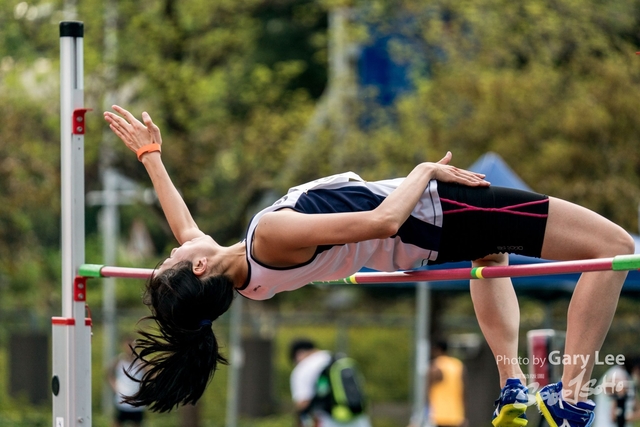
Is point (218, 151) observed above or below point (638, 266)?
above

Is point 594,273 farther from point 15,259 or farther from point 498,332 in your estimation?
point 15,259

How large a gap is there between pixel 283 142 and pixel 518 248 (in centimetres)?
878

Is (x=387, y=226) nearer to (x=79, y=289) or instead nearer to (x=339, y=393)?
(x=79, y=289)

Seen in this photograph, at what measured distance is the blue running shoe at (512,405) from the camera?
404 cm

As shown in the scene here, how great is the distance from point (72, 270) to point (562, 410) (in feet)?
7.01

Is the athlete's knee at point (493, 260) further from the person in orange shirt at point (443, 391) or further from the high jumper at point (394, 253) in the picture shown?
the person in orange shirt at point (443, 391)

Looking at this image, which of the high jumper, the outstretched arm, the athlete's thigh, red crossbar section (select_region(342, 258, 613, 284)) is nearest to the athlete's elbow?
the high jumper

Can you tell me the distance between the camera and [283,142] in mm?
12430

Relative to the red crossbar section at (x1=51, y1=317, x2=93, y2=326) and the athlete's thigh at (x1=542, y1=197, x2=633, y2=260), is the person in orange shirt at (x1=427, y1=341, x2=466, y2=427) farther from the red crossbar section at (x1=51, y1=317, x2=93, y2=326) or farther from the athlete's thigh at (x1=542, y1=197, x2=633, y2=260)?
the athlete's thigh at (x1=542, y1=197, x2=633, y2=260)

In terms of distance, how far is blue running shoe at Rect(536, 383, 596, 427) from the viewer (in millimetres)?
3846

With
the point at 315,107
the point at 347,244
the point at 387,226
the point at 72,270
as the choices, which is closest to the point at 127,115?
the point at 72,270

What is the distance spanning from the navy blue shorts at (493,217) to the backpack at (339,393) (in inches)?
219

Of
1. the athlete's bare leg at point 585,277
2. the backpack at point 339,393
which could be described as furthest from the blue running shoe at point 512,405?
the backpack at point 339,393

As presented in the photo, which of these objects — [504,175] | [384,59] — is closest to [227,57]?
[384,59]
